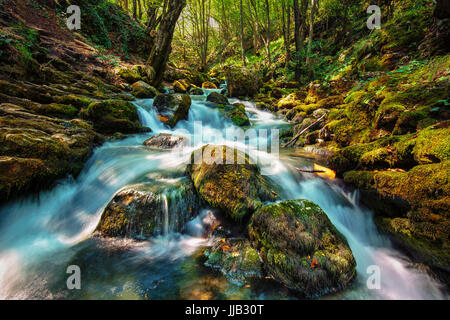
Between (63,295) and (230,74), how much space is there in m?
15.1

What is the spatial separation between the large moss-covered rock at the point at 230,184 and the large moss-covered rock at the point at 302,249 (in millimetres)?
315

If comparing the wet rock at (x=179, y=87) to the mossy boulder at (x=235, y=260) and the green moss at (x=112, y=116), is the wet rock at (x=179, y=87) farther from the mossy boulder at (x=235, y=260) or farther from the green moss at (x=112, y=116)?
the mossy boulder at (x=235, y=260)

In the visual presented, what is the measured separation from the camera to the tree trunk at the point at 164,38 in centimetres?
950

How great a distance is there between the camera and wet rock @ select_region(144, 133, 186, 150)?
243 inches

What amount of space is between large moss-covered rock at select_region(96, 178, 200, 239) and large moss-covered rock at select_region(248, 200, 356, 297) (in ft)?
4.07

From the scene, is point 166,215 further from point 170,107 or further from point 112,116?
point 170,107

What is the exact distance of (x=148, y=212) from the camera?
311cm

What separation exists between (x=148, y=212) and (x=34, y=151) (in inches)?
87.7

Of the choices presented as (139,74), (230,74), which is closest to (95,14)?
(139,74)

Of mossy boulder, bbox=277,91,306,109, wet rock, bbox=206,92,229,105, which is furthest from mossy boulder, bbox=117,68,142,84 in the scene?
mossy boulder, bbox=277,91,306,109

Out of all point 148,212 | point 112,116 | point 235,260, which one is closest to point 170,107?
point 112,116

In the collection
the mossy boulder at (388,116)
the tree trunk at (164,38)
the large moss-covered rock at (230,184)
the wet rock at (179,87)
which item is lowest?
the large moss-covered rock at (230,184)

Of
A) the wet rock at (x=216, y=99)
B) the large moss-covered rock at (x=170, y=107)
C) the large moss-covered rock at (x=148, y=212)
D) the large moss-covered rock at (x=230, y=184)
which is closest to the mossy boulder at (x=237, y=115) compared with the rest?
the wet rock at (x=216, y=99)
